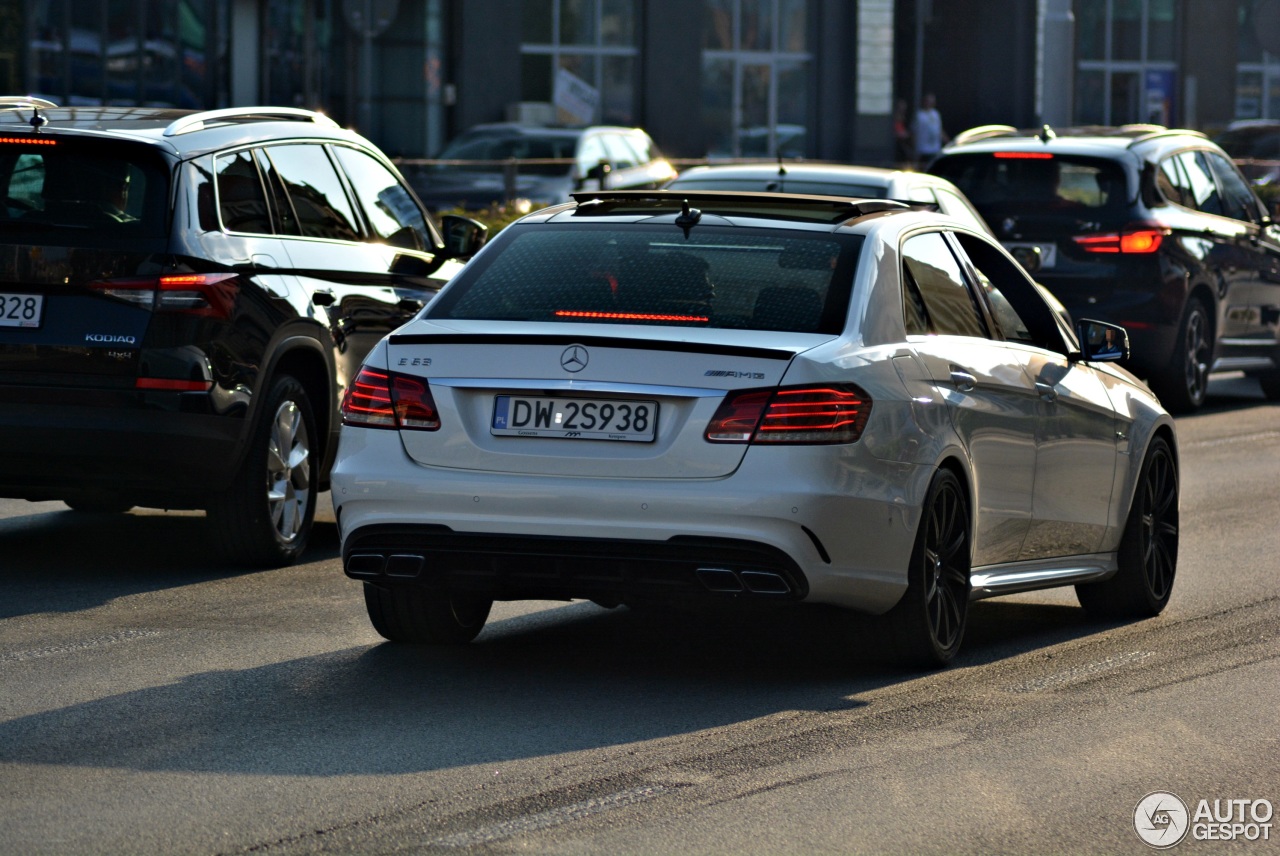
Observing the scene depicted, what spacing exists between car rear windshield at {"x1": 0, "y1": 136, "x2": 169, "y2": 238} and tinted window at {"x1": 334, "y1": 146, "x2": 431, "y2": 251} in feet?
5.71

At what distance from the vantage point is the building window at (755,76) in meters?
A: 46.0

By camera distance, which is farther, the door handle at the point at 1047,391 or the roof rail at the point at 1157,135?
the roof rail at the point at 1157,135

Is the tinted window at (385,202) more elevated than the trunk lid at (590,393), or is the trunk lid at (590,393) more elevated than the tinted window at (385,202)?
the tinted window at (385,202)

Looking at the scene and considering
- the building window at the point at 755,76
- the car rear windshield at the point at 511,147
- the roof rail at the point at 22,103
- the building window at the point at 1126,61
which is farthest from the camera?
the building window at the point at 1126,61

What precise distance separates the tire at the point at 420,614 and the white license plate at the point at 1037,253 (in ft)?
30.7

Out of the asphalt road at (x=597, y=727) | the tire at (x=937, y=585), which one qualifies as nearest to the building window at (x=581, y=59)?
the asphalt road at (x=597, y=727)

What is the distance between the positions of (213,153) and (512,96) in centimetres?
3397

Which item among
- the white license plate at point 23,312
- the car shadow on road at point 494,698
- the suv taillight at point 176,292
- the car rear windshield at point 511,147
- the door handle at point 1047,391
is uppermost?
the car rear windshield at point 511,147

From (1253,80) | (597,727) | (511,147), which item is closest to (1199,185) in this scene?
(597,727)

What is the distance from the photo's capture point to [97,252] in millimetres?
8867

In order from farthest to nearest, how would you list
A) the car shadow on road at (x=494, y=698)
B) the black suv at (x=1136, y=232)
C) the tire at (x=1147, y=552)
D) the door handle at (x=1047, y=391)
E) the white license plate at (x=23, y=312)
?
1. the black suv at (x=1136, y=232)
2. the white license plate at (x=23, y=312)
3. the tire at (x=1147, y=552)
4. the door handle at (x=1047, y=391)
5. the car shadow on road at (x=494, y=698)

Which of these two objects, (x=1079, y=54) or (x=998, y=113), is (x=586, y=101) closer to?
(x=998, y=113)

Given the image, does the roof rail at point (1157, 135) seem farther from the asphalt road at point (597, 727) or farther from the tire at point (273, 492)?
the tire at point (273, 492)

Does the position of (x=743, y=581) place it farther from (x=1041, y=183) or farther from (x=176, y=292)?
(x=1041, y=183)
